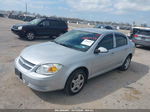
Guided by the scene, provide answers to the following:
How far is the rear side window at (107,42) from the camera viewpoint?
168 inches

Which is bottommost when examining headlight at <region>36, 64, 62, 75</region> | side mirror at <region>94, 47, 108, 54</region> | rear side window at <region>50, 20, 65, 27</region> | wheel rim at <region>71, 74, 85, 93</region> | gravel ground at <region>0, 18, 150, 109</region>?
gravel ground at <region>0, 18, 150, 109</region>

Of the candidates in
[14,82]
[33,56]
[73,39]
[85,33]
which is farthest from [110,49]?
[14,82]

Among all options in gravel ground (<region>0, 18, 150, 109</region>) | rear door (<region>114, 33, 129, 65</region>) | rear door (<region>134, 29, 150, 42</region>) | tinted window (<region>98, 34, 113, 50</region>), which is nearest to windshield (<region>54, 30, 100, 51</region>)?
tinted window (<region>98, 34, 113, 50</region>)

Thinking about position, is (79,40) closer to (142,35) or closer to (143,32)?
(142,35)

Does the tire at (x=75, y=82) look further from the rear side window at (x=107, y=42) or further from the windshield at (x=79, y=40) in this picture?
the rear side window at (x=107, y=42)

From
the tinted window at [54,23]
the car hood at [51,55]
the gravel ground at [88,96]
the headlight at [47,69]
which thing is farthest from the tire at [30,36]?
the headlight at [47,69]

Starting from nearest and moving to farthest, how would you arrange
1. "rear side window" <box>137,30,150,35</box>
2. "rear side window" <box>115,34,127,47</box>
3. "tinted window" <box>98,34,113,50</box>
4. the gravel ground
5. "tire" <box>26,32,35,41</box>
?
1. the gravel ground
2. "tinted window" <box>98,34,113,50</box>
3. "rear side window" <box>115,34,127,47</box>
4. "tire" <box>26,32,35,41</box>
5. "rear side window" <box>137,30,150,35</box>

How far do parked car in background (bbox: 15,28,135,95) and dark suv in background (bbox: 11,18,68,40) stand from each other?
255 inches

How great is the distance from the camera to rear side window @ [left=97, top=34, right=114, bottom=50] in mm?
4263

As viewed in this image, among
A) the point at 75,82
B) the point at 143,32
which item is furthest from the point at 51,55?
the point at 143,32

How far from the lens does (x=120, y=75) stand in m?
5.31

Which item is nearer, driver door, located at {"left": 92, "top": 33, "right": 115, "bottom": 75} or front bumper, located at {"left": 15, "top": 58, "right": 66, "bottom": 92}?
front bumper, located at {"left": 15, "top": 58, "right": 66, "bottom": 92}

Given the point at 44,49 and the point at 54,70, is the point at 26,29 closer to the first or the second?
the point at 44,49

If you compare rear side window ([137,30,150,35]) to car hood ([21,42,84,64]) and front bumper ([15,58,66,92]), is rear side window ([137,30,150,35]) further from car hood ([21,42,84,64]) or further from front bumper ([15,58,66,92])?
front bumper ([15,58,66,92])
